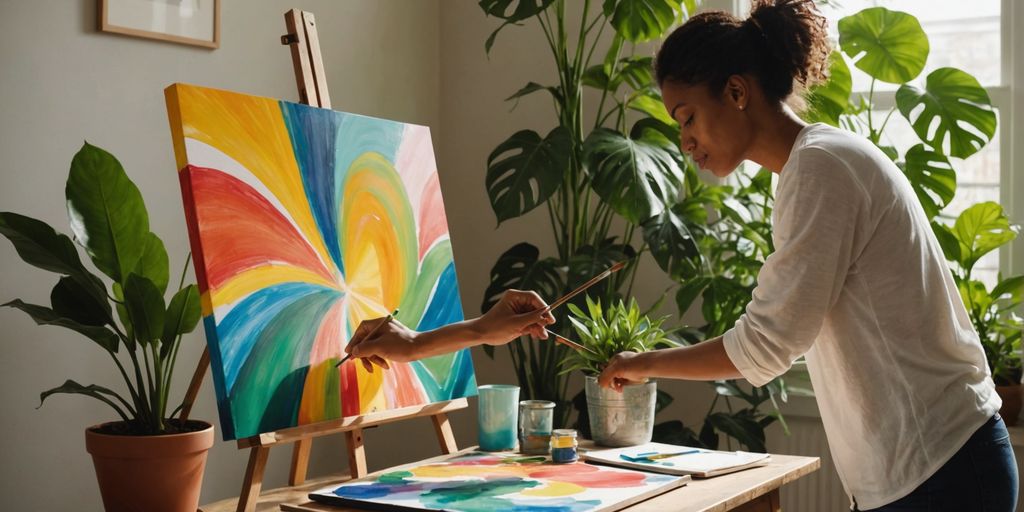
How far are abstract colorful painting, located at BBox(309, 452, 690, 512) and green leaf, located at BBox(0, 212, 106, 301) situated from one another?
577 millimetres

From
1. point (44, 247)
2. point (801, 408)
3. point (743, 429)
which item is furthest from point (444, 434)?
point (801, 408)

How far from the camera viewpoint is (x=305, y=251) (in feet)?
6.66

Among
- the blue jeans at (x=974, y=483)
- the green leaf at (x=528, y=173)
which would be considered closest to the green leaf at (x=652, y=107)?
the green leaf at (x=528, y=173)

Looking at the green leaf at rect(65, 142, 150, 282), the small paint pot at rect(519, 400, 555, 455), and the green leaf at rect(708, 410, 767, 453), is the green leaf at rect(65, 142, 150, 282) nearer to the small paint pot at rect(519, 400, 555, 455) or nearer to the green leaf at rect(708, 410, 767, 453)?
the small paint pot at rect(519, 400, 555, 455)

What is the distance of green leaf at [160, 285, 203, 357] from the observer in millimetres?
1928

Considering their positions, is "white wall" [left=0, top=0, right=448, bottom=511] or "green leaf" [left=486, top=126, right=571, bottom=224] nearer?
"white wall" [left=0, top=0, right=448, bottom=511]

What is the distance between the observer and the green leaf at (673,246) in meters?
2.85

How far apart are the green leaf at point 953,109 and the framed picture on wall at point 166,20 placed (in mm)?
1888

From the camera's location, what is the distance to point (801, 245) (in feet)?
5.08

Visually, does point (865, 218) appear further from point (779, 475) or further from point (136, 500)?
point (136, 500)

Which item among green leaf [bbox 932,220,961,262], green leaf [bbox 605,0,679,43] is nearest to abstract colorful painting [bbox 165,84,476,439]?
green leaf [bbox 605,0,679,43]

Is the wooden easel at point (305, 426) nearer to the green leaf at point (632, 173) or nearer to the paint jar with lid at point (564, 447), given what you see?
the paint jar with lid at point (564, 447)

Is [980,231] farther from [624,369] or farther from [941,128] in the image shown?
[624,369]

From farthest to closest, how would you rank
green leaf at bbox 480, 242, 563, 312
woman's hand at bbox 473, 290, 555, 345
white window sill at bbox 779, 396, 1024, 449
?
white window sill at bbox 779, 396, 1024, 449 → green leaf at bbox 480, 242, 563, 312 → woman's hand at bbox 473, 290, 555, 345
